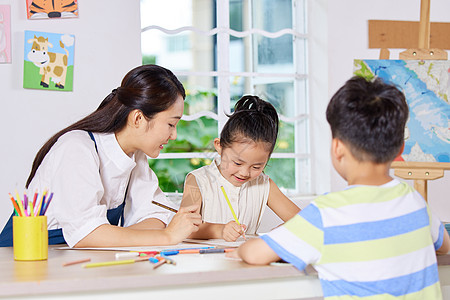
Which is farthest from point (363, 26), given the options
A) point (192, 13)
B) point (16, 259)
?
point (16, 259)

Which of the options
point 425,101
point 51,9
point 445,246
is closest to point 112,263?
point 445,246

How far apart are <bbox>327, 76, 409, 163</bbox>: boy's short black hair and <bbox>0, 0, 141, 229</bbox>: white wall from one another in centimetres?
170

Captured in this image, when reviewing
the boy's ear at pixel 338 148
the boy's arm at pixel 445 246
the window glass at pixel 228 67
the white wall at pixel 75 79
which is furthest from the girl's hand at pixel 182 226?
the window glass at pixel 228 67

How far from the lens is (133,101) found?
1.68m

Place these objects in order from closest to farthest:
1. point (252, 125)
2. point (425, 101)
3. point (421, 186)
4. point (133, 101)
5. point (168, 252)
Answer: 1. point (168, 252)
2. point (133, 101)
3. point (252, 125)
4. point (421, 186)
5. point (425, 101)

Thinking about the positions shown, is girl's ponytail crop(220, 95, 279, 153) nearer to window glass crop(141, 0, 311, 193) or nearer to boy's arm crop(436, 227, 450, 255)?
boy's arm crop(436, 227, 450, 255)

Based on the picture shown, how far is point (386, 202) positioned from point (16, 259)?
825 mm

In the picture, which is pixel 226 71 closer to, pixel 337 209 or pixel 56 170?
pixel 56 170

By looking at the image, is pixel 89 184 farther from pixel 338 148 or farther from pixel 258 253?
pixel 338 148

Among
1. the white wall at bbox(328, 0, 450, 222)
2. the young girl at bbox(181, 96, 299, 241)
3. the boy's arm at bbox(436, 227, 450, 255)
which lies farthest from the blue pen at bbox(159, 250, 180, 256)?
the white wall at bbox(328, 0, 450, 222)

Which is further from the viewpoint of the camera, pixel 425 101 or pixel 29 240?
pixel 425 101

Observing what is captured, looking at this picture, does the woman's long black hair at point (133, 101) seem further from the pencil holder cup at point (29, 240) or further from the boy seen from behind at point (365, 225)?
the boy seen from behind at point (365, 225)

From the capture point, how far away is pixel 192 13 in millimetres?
3088

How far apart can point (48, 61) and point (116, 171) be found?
1.08 metres
